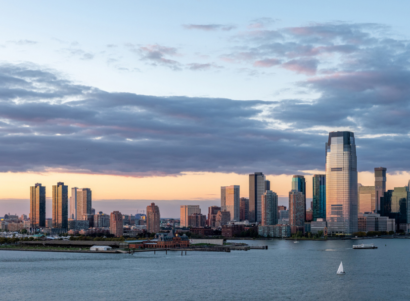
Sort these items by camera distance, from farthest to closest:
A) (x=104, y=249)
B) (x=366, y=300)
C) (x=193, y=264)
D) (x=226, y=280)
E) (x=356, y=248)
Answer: (x=356, y=248) → (x=104, y=249) → (x=193, y=264) → (x=226, y=280) → (x=366, y=300)

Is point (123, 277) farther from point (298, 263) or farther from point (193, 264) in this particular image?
point (298, 263)

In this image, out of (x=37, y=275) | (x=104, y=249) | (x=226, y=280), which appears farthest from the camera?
(x=104, y=249)

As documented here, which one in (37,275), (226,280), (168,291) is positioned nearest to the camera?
(168,291)

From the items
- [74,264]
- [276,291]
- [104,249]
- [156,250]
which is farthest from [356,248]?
Result: [276,291]

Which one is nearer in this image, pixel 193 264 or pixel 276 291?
pixel 276 291

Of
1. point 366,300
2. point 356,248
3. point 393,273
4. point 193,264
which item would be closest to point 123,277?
point 193,264

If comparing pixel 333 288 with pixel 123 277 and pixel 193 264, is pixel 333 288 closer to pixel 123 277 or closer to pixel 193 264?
pixel 123 277
